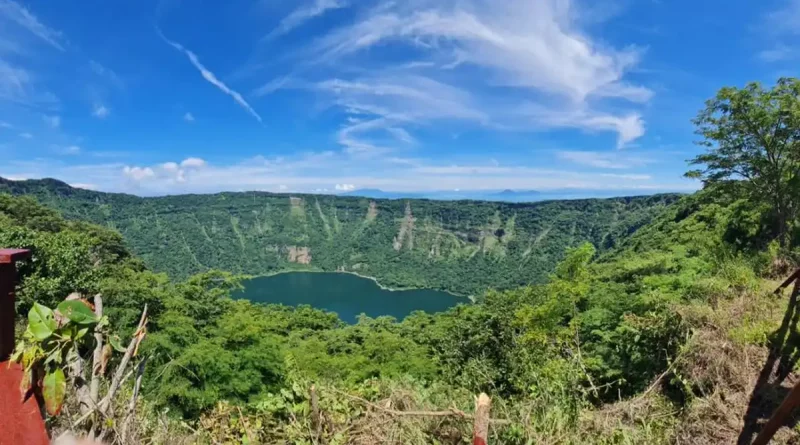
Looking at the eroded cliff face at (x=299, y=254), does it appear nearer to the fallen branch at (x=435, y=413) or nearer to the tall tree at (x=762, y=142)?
the tall tree at (x=762, y=142)

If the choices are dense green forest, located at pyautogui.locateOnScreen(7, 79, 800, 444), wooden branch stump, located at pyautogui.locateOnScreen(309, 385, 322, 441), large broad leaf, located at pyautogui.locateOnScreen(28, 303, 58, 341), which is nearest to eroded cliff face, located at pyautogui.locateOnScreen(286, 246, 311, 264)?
Result: dense green forest, located at pyautogui.locateOnScreen(7, 79, 800, 444)

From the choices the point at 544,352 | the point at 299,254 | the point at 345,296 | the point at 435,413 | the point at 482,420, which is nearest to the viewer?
the point at 482,420

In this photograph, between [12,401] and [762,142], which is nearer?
[12,401]

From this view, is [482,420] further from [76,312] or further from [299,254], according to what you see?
[299,254]

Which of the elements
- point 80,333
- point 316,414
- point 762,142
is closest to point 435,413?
point 316,414

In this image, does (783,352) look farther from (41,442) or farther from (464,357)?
(464,357)

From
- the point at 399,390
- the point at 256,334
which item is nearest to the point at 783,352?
the point at 399,390

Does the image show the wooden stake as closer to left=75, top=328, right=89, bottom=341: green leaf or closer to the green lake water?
left=75, top=328, right=89, bottom=341: green leaf
